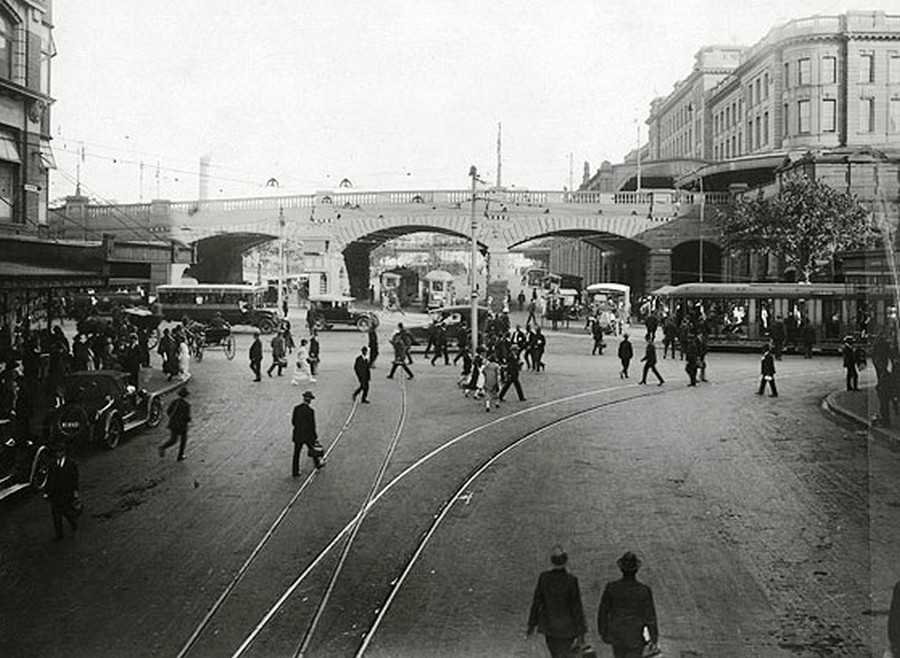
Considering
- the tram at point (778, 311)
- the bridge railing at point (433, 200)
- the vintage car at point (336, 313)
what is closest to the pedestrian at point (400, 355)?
the tram at point (778, 311)

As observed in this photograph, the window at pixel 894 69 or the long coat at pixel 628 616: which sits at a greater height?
the window at pixel 894 69

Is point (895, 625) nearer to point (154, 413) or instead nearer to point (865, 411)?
point (865, 411)

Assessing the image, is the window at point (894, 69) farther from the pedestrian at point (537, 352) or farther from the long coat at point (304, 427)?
the long coat at point (304, 427)

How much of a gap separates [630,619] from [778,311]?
32.9 meters

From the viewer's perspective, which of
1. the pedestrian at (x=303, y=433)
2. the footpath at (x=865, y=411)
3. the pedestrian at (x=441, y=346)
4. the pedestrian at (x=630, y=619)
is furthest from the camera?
the pedestrian at (x=441, y=346)

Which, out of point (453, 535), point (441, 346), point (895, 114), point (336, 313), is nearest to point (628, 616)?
point (453, 535)

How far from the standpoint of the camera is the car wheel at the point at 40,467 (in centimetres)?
1247

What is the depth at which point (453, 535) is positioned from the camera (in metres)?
11.4

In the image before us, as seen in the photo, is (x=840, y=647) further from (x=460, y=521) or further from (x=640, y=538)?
(x=460, y=521)

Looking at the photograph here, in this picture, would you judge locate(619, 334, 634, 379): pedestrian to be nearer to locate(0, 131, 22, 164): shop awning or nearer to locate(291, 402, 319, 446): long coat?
locate(291, 402, 319, 446): long coat

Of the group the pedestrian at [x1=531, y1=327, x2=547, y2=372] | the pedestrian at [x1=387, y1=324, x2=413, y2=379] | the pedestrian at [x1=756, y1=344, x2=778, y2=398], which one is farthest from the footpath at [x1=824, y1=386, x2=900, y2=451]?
the pedestrian at [x1=387, y1=324, x2=413, y2=379]

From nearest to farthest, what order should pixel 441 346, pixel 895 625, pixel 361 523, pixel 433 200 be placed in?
pixel 895 625 → pixel 361 523 → pixel 441 346 → pixel 433 200

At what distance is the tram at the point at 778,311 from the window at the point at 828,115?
6.97 meters

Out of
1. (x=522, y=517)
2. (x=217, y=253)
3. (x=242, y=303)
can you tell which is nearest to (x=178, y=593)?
(x=522, y=517)
